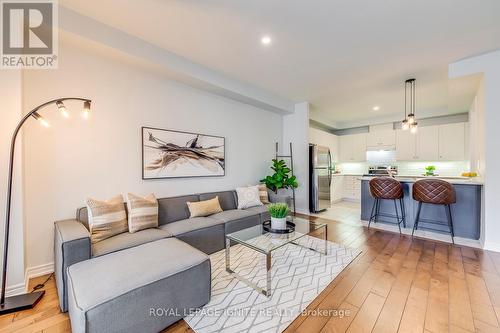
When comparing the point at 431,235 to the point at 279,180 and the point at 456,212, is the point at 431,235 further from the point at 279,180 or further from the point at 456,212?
the point at 279,180

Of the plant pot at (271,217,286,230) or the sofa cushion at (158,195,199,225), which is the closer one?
the plant pot at (271,217,286,230)

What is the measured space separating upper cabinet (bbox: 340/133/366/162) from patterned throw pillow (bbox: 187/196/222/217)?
18.3 feet

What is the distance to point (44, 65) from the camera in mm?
2336

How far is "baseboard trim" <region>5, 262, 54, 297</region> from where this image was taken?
6.30ft

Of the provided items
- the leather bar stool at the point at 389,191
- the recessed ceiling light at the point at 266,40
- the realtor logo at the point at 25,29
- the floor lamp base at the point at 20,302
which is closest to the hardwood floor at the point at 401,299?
the floor lamp base at the point at 20,302

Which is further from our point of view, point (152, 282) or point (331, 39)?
point (331, 39)

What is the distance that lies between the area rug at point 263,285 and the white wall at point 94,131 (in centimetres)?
165

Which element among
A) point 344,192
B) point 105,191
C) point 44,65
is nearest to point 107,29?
point 44,65

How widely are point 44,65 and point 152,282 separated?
2.68 m

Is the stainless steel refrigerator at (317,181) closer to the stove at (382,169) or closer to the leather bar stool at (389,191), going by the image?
the leather bar stool at (389,191)

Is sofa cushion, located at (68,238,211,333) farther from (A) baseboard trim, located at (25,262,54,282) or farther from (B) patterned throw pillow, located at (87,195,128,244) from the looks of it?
(A) baseboard trim, located at (25,262,54,282)

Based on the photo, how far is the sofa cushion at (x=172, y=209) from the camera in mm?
2907

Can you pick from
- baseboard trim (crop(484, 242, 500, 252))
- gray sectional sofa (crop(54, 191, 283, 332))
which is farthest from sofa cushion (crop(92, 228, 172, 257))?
baseboard trim (crop(484, 242, 500, 252))

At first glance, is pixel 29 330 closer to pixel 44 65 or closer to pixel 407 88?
pixel 44 65
